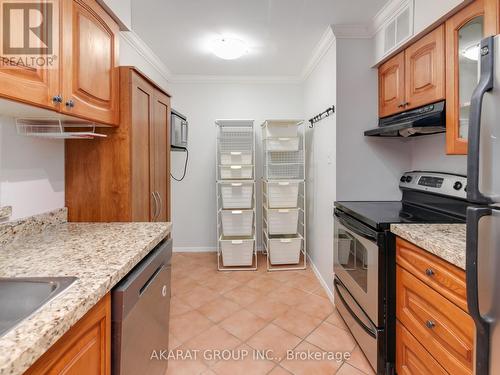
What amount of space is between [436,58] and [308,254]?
2.37 meters

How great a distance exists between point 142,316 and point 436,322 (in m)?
1.22

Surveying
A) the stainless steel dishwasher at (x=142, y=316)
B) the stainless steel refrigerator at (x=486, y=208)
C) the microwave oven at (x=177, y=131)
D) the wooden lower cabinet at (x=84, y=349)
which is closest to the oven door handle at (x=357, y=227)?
the stainless steel refrigerator at (x=486, y=208)

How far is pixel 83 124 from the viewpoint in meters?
1.49

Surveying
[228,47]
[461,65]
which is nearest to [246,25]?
[228,47]

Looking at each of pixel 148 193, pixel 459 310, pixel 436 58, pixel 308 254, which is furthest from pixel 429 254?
pixel 308 254

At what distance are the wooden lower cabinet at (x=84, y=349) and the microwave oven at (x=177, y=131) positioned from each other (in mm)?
1833

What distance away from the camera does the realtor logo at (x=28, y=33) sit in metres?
0.86

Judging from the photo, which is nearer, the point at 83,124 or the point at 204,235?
the point at 83,124

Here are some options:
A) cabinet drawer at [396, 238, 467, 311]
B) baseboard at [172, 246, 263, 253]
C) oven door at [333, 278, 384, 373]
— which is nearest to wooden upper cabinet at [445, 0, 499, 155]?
cabinet drawer at [396, 238, 467, 311]

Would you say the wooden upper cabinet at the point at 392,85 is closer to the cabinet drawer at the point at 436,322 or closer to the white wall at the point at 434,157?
the white wall at the point at 434,157

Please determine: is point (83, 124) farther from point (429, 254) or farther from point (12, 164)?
point (429, 254)

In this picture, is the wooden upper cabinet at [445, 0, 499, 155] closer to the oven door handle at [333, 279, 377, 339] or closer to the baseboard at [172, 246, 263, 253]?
the oven door handle at [333, 279, 377, 339]

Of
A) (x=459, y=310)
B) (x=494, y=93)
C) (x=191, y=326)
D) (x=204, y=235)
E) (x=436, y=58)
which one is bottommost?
(x=191, y=326)

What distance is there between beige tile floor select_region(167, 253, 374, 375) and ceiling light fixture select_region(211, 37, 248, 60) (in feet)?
7.53
